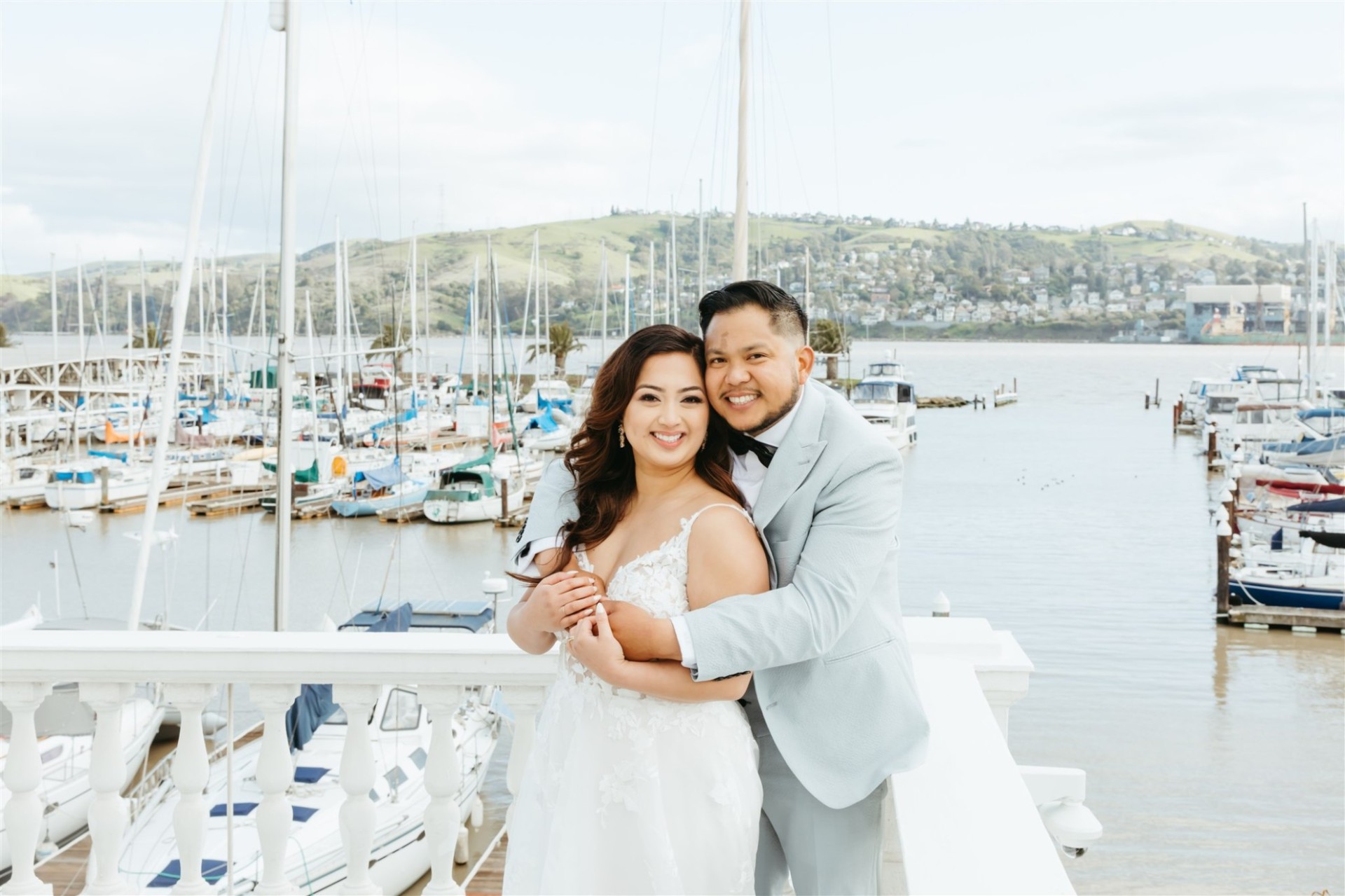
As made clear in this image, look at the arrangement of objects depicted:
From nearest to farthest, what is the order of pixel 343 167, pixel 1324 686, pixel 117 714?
pixel 117 714 → pixel 1324 686 → pixel 343 167

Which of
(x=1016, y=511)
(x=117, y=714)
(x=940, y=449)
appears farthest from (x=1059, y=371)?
(x=117, y=714)

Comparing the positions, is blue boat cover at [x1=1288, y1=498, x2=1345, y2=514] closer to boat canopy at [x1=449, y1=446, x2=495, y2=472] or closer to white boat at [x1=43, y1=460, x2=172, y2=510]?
boat canopy at [x1=449, y1=446, x2=495, y2=472]

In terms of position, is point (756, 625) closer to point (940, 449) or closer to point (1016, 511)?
point (1016, 511)

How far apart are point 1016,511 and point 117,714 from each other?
118 ft

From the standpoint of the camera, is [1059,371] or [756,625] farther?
[1059,371]

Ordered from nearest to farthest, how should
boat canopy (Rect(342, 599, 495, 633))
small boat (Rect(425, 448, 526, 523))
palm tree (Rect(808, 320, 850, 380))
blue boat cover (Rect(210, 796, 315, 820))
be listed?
blue boat cover (Rect(210, 796, 315, 820)), boat canopy (Rect(342, 599, 495, 633)), small boat (Rect(425, 448, 526, 523)), palm tree (Rect(808, 320, 850, 380))

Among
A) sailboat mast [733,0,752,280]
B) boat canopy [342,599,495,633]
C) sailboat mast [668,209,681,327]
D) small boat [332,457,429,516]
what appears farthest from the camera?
sailboat mast [668,209,681,327]

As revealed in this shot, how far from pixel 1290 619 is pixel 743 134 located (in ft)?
49.1

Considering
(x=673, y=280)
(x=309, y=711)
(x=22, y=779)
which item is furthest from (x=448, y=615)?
(x=673, y=280)

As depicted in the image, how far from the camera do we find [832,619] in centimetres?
207

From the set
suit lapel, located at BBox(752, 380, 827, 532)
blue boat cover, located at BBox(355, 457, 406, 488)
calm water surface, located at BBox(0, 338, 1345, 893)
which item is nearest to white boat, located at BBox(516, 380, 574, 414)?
blue boat cover, located at BBox(355, 457, 406, 488)

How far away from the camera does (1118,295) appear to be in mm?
170250

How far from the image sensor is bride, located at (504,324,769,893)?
2.21 metres

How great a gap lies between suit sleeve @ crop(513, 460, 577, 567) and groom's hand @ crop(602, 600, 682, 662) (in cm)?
28
